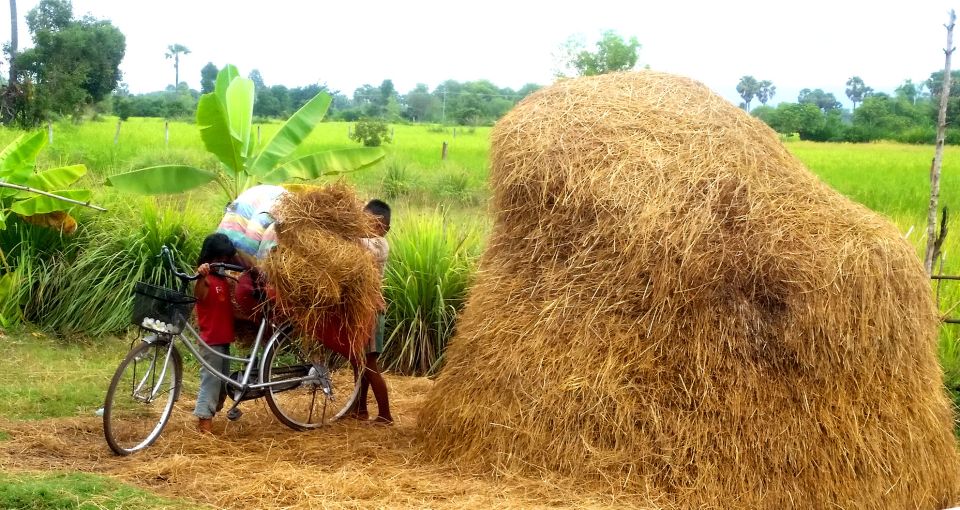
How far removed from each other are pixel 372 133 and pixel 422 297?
58.8 ft

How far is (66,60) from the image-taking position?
2802 centimetres

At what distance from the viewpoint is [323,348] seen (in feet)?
19.5

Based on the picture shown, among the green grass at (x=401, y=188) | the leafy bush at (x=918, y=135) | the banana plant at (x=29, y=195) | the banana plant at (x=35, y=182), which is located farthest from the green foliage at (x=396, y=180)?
the leafy bush at (x=918, y=135)

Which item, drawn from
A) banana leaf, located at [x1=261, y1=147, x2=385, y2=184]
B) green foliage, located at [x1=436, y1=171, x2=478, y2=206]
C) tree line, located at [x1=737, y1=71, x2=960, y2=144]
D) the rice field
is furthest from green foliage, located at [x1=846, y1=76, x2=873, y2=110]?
banana leaf, located at [x1=261, y1=147, x2=385, y2=184]

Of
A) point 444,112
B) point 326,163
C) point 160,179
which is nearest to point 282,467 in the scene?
point 160,179

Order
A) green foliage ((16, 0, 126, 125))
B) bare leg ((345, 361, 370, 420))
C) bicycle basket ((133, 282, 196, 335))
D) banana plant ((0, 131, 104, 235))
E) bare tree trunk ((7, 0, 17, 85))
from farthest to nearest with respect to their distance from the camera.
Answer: green foliage ((16, 0, 126, 125)), bare tree trunk ((7, 0, 17, 85)), banana plant ((0, 131, 104, 235)), bare leg ((345, 361, 370, 420)), bicycle basket ((133, 282, 196, 335))

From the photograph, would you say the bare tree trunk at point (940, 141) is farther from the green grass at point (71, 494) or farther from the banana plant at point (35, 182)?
Answer: the banana plant at point (35, 182)

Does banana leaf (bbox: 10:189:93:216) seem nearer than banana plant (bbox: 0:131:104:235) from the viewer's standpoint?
No

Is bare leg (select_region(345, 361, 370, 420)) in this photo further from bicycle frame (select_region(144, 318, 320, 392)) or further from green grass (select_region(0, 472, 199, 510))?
green grass (select_region(0, 472, 199, 510))

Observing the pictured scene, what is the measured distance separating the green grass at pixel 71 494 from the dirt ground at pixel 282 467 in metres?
0.17

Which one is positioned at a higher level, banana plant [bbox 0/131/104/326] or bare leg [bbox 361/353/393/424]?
banana plant [bbox 0/131/104/326]

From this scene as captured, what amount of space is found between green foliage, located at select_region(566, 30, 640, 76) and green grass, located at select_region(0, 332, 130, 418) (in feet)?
40.4

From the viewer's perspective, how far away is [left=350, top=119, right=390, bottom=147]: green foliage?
2569 centimetres

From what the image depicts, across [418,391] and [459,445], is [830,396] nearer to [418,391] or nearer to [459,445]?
[459,445]
